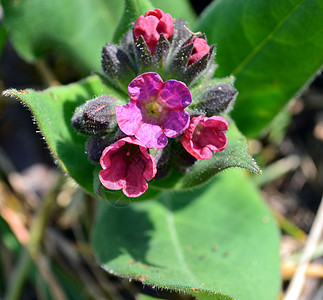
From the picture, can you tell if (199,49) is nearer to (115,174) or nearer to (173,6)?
(115,174)

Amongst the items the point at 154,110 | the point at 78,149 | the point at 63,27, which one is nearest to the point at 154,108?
the point at 154,110

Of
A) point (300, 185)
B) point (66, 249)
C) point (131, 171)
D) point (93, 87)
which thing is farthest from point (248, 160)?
point (300, 185)

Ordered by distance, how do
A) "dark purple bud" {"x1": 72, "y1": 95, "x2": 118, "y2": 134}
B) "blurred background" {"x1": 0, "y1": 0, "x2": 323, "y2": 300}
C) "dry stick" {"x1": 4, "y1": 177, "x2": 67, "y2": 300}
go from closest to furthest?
"dark purple bud" {"x1": 72, "y1": 95, "x2": 118, "y2": 134} < "dry stick" {"x1": 4, "y1": 177, "x2": 67, "y2": 300} < "blurred background" {"x1": 0, "y1": 0, "x2": 323, "y2": 300}

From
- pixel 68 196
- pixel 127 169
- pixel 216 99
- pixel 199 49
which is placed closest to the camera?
pixel 127 169

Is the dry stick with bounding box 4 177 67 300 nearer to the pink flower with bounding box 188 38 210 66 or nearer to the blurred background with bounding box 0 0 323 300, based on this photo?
the blurred background with bounding box 0 0 323 300

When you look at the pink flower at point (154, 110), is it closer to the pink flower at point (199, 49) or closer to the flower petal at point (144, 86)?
the flower petal at point (144, 86)

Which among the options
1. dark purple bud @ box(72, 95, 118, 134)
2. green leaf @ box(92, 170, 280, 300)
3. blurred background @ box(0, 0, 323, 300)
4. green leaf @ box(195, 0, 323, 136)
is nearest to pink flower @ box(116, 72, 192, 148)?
dark purple bud @ box(72, 95, 118, 134)
